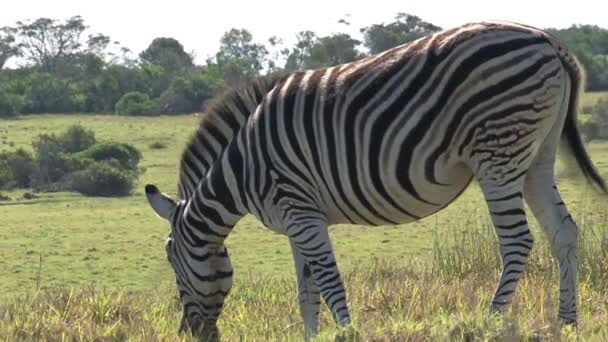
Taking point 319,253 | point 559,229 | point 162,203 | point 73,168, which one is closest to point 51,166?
point 73,168

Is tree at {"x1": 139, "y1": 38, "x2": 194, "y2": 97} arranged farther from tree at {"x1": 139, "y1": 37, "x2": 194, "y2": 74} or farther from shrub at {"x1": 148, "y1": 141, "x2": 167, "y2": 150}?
shrub at {"x1": 148, "y1": 141, "x2": 167, "y2": 150}

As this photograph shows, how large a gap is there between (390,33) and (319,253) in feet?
216

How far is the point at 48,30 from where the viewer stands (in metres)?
89.2

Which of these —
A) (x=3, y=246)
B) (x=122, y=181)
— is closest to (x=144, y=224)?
(x=3, y=246)

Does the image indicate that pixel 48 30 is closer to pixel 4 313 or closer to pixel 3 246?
pixel 3 246

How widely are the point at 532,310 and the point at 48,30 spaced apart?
8643cm

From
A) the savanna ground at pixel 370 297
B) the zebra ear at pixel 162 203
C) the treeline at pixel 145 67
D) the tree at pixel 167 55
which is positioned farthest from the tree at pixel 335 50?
the zebra ear at pixel 162 203

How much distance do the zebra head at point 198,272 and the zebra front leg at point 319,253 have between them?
2.64ft

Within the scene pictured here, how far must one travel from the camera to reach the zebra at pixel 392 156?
588 centimetres

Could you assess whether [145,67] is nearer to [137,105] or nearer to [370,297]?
[137,105]

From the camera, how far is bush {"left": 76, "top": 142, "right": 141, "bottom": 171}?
35062mm

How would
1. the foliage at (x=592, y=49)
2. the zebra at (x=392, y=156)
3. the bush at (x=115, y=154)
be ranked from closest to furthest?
the zebra at (x=392, y=156)
the bush at (x=115, y=154)
the foliage at (x=592, y=49)

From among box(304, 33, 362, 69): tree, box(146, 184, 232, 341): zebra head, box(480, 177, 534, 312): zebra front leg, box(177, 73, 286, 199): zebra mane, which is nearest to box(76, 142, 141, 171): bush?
box(304, 33, 362, 69): tree

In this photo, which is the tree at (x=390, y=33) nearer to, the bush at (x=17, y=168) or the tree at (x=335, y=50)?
the tree at (x=335, y=50)
